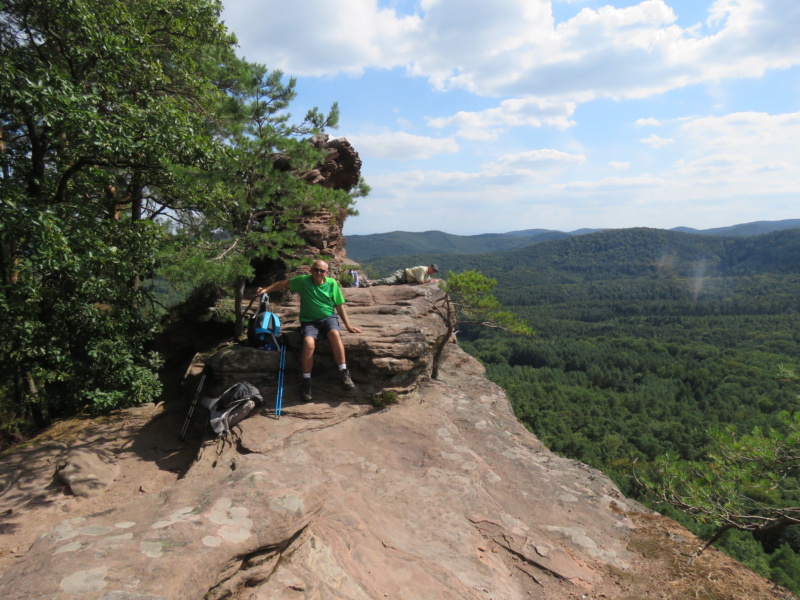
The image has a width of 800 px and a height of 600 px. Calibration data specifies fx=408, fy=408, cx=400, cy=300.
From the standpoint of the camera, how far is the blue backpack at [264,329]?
8.37m

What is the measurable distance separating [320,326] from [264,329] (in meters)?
1.21

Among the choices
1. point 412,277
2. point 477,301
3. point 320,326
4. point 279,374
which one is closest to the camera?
point 279,374

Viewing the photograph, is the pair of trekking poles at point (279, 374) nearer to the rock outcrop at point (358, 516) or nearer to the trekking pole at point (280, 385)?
the trekking pole at point (280, 385)

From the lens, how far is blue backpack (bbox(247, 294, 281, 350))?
8.37 meters

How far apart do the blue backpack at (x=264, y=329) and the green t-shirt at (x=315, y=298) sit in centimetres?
73

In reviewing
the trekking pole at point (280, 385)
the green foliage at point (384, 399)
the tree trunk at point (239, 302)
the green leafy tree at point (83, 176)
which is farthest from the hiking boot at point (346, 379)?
the green leafy tree at point (83, 176)

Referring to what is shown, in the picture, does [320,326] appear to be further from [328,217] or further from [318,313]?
[328,217]

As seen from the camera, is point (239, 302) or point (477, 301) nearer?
point (239, 302)

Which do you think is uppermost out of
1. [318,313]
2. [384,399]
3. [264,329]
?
[318,313]

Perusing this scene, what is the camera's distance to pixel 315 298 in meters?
8.08

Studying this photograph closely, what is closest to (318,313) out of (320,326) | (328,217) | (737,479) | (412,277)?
(320,326)

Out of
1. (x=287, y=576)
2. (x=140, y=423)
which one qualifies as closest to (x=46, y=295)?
(x=140, y=423)

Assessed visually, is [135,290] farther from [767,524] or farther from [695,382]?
[695,382]

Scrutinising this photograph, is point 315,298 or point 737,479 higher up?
point 315,298
